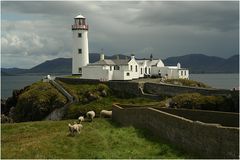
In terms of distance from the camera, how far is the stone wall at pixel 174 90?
44.4 meters

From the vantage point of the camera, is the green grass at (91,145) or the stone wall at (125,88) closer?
the green grass at (91,145)

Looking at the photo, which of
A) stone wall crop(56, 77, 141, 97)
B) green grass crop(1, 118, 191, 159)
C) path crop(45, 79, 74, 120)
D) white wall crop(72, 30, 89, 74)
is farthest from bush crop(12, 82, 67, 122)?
green grass crop(1, 118, 191, 159)

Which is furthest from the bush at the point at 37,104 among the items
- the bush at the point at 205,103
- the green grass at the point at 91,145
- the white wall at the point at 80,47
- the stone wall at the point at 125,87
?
the green grass at the point at 91,145

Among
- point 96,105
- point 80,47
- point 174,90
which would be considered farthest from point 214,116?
point 80,47

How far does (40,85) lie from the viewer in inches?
2603

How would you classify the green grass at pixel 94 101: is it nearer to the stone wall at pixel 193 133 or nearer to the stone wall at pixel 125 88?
the stone wall at pixel 125 88

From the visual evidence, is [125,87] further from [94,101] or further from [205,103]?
[205,103]

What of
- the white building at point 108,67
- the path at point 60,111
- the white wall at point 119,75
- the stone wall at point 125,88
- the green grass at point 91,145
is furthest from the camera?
the white building at point 108,67

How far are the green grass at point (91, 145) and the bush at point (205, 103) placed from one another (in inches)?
539

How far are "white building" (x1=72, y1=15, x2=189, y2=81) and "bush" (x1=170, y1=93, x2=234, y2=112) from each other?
96.4 ft

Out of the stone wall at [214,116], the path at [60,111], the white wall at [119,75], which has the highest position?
the white wall at [119,75]

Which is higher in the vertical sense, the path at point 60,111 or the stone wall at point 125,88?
the stone wall at point 125,88

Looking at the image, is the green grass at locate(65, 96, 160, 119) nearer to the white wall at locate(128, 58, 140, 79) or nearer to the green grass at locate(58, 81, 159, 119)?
the green grass at locate(58, 81, 159, 119)

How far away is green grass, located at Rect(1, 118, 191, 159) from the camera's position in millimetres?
21734
